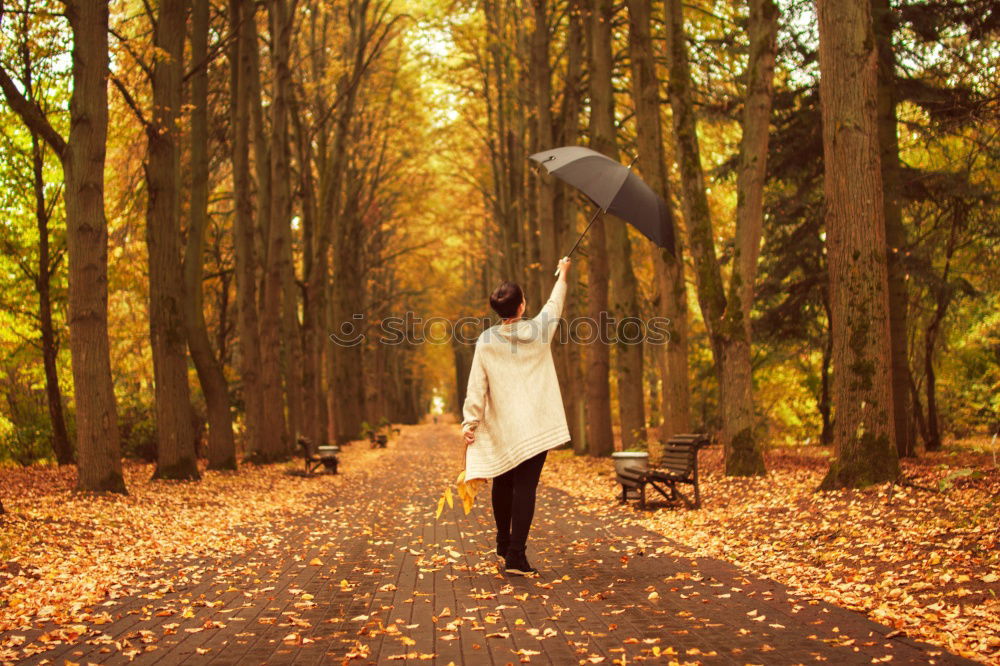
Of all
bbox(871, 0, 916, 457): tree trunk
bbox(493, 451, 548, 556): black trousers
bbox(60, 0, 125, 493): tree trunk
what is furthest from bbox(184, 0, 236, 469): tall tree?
bbox(871, 0, 916, 457): tree trunk

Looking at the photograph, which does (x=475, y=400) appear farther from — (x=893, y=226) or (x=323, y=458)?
(x=323, y=458)

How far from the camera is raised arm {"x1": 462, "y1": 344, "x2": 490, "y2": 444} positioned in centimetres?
755

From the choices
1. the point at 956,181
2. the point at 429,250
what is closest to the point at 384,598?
the point at 956,181

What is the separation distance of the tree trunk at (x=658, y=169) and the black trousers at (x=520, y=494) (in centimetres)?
1059

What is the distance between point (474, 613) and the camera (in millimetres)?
6117

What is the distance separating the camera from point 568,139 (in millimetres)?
23688

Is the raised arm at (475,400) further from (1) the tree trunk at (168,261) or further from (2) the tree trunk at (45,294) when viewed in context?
(2) the tree trunk at (45,294)

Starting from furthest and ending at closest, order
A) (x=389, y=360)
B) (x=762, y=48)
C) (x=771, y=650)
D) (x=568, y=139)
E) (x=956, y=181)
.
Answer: (x=389, y=360) → (x=568, y=139) → (x=956, y=181) → (x=762, y=48) → (x=771, y=650)

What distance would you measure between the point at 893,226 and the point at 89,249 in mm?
12934

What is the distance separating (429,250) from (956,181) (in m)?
34.9

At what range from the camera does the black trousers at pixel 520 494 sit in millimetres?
7402

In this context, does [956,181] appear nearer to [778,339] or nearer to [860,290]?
[778,339]

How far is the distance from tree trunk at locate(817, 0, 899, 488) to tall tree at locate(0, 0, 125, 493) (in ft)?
31.4

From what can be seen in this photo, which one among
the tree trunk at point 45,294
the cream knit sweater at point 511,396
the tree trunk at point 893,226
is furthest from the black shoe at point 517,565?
the tree trunk at point 45,294
